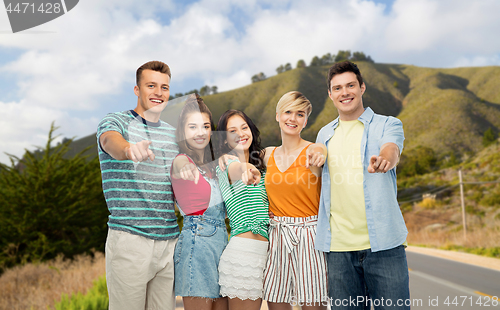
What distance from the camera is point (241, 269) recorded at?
2.77 m

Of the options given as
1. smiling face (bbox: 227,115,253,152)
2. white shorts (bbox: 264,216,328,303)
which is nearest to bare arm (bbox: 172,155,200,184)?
smiling face (bbox: 227,115,253,152)

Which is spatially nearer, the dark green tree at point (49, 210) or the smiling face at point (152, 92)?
the smiling face at point (152, 92)

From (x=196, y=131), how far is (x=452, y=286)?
8.02 meters

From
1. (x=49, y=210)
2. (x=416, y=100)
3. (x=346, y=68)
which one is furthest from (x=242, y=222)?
(x=416, y=100)

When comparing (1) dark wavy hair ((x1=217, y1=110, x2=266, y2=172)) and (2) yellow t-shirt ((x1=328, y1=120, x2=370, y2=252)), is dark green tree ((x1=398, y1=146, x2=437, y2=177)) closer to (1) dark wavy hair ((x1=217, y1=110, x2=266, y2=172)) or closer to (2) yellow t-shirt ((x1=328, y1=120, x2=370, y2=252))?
(1) dark wavy hair ((x1=217, y1=110, x2=266, y2=172))

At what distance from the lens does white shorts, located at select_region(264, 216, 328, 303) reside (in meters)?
2.91

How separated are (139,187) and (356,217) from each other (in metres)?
1.75

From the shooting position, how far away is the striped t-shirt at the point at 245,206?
9.58ft

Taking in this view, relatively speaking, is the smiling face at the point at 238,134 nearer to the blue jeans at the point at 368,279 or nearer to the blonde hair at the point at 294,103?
the blonde hair at the point at 294,103

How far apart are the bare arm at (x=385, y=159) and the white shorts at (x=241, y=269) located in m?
1.12

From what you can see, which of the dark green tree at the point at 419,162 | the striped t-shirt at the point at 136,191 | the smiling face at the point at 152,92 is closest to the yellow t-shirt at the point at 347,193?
the striped t-shirt at the point at 136,191

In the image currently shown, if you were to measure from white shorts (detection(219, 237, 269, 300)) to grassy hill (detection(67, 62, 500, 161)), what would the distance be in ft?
136

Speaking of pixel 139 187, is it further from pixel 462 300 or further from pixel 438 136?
pixel 438 136

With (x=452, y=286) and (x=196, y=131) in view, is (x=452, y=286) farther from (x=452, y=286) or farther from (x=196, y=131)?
(x=196, y=131)
